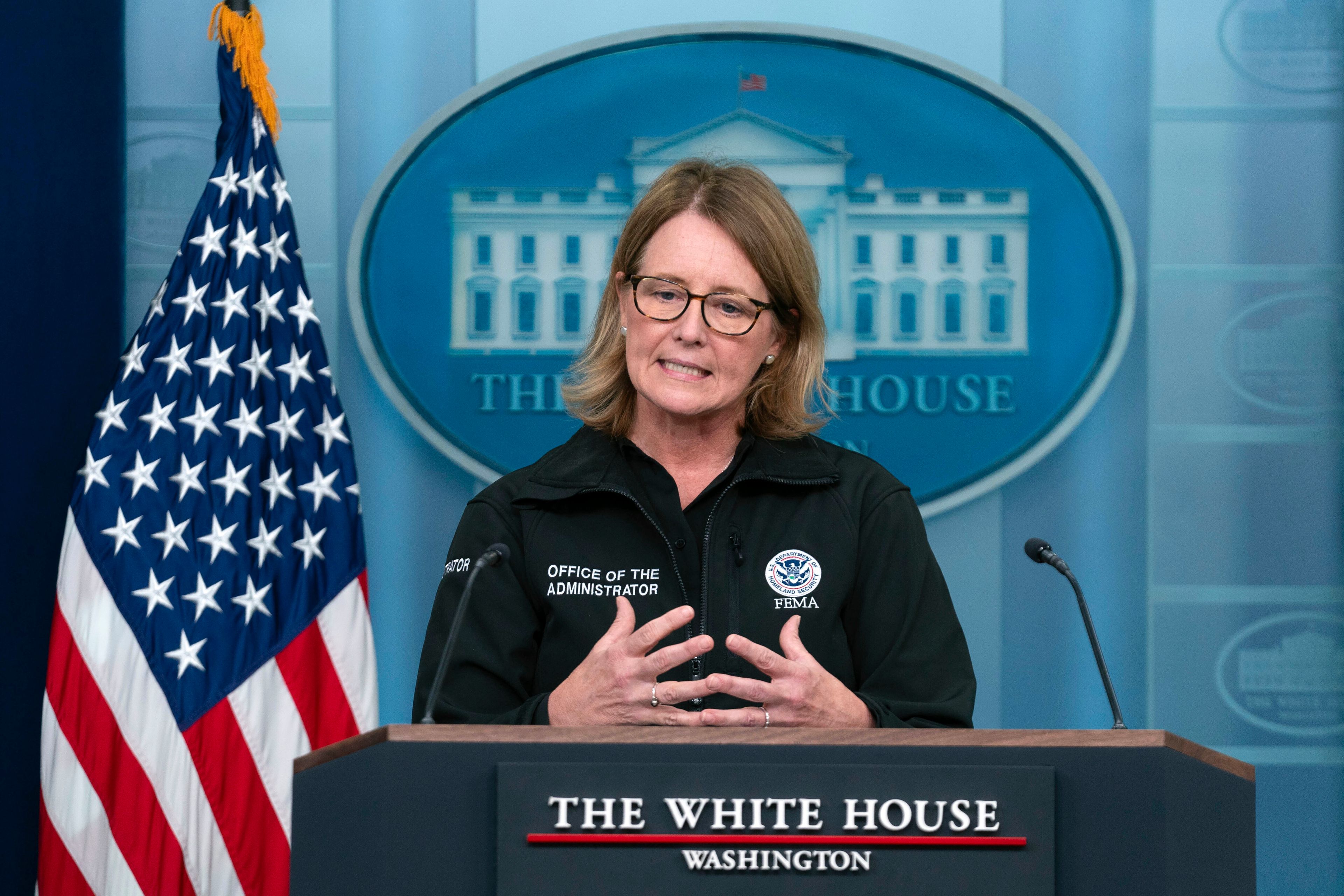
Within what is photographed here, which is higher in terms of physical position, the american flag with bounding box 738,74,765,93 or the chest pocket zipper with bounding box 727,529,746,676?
the american flag with bounding box 738,74,765,93

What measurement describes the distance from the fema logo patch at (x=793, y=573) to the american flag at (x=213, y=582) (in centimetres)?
125

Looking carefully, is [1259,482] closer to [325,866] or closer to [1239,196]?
[1239,196]

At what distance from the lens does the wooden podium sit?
0.95m

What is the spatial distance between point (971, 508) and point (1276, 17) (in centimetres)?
141

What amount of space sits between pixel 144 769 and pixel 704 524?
1367 mm

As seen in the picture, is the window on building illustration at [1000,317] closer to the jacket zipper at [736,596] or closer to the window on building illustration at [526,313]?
the window on building illustration at [526,313]

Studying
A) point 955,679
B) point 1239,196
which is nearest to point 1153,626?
point 1239,196

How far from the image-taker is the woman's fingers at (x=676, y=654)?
1.08 meters

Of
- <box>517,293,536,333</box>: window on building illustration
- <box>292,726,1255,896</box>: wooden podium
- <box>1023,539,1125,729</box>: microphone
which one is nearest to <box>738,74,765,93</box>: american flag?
<box>517,293,536,333</box>: window on building illustration

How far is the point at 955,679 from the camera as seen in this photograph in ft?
4.81

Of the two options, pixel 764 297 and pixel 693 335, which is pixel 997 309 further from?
pixel 693 335

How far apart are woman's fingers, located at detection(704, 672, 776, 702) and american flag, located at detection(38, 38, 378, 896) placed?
1.49m

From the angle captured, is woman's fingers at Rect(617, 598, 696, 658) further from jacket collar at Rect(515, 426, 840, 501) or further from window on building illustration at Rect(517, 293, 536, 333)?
window on building illustration at Rect(517, 293, 536, 333)

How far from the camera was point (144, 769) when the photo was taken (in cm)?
221
